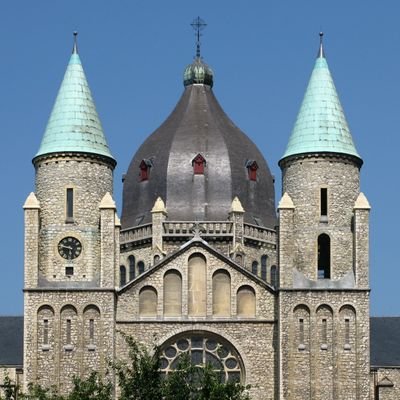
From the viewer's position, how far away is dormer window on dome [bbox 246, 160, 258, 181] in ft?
293

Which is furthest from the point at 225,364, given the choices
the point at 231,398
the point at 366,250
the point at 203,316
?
the point at 231,398

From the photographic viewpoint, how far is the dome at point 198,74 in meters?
92.8

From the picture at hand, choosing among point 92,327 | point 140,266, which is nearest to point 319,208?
point 92,327

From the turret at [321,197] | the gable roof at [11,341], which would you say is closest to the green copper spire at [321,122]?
the turret at [321,197]

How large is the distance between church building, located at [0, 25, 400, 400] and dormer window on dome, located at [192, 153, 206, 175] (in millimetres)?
10324

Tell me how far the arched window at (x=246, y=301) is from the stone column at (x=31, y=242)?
911 cm

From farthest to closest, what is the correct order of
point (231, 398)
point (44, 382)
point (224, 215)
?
point (224, 215)
point (44, 382)
point (231, 398)

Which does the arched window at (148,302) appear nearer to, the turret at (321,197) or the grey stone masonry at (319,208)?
the turret at (321,197)

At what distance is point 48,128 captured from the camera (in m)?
78.6

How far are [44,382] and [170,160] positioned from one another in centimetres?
1872

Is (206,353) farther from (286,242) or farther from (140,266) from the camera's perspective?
(140,266)

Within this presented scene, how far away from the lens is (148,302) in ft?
250

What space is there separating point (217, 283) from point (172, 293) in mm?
2075

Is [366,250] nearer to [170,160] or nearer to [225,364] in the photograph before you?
[225,364]
